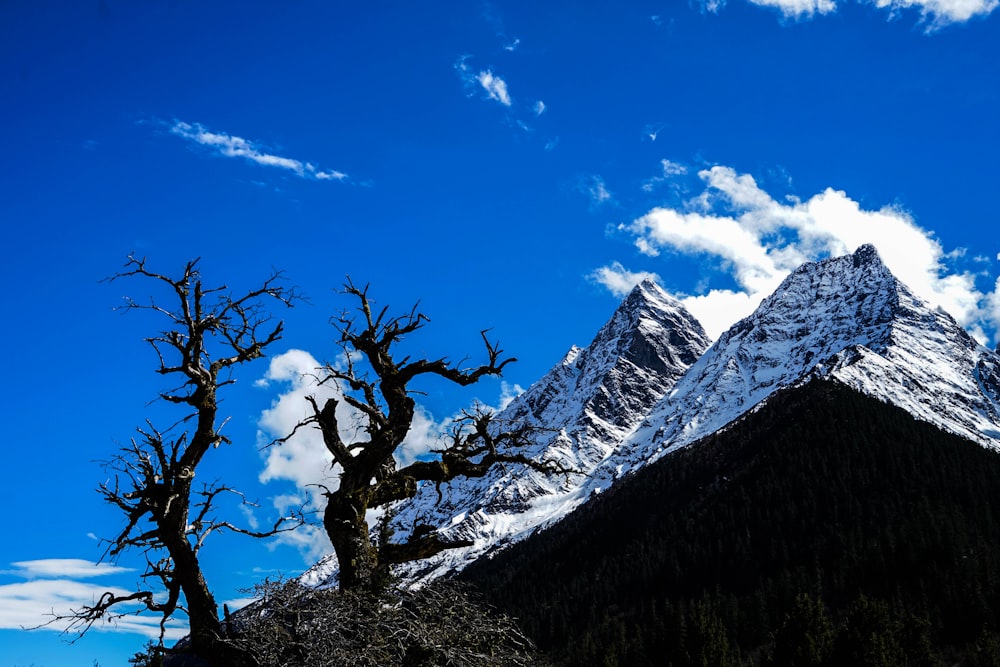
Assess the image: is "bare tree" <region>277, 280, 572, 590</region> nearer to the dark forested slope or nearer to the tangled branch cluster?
the tangled branch cluster

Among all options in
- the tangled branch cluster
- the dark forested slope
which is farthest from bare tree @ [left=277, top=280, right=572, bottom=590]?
the dark forested slope

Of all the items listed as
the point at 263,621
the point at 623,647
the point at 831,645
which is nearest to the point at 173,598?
the point at 263,621

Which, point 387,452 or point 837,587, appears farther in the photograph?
point 837,587

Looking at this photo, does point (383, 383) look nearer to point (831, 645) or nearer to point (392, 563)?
point (392, 563)

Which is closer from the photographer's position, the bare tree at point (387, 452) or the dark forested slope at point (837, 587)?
the bare tree at point (387, 452)

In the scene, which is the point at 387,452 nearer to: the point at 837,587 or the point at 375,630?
the point at 375,630

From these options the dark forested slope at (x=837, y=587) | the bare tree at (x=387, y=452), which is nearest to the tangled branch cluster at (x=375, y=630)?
the bare tree at (x=387, y=452)

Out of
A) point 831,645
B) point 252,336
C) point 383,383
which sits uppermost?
point 252,336

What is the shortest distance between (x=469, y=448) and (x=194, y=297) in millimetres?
3317

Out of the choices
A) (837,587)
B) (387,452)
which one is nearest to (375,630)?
(387,452)

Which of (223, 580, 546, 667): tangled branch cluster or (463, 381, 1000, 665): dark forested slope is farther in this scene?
(463, 381, 1000, 665): dark forested slope

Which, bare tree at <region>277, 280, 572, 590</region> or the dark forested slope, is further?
the dark forested slope

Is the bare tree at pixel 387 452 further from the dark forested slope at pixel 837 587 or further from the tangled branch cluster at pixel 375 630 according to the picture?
the dark forested slope at pixel 837 587

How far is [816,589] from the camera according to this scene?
148000 millimetres
